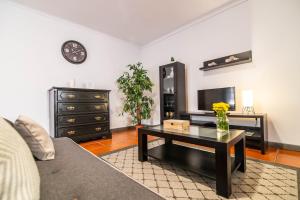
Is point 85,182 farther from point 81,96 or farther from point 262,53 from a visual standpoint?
point 262,53

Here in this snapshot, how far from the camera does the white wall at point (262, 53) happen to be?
7.69ft

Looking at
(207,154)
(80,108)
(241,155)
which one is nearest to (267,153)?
(241,155)

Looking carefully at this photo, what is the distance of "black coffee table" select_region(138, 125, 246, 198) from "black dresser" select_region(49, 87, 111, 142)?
1.55 m

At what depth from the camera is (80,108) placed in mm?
3016

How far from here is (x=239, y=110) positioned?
2.88m

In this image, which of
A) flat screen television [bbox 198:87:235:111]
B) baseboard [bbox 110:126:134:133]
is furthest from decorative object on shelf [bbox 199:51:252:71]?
baseboard [bbox 110:126:134:133]

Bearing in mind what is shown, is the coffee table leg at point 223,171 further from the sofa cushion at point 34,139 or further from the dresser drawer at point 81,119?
the dresser drawer at point 81,119

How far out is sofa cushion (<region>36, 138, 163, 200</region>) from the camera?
0.63 m

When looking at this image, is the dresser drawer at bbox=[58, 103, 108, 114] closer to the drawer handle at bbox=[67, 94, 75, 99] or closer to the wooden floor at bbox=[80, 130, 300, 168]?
the drawer handle at bbox=[67, 94, 75, 99]

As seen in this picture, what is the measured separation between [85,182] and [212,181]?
4.28ft

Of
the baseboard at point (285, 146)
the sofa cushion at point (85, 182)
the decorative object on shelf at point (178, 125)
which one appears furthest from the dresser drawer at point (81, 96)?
the baseboard at point (285, 146)

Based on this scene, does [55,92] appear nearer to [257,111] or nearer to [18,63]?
[18,63]

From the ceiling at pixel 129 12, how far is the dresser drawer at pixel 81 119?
6.90 ft

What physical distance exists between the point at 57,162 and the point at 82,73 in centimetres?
298
